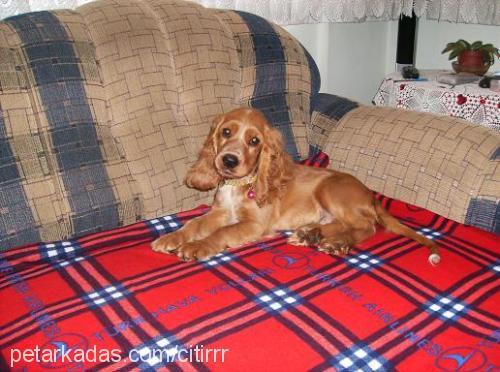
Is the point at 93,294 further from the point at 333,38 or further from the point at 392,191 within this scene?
the point at 333,38

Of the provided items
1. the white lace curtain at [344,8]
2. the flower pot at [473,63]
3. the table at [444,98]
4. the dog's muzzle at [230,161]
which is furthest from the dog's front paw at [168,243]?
the flower pot at [473,63]

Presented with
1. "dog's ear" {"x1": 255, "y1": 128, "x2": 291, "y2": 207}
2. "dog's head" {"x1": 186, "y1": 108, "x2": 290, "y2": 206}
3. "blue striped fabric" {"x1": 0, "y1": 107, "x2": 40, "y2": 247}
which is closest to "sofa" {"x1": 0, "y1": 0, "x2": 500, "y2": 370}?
"blue striped fabric" {"x1": 0, "y1": 107, "x2": 40, "y2": 247}

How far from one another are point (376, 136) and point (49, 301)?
151cm

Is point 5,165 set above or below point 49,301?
above

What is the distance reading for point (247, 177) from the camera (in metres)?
2.08

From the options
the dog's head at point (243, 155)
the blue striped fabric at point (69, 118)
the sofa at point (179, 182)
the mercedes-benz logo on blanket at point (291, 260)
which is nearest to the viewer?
the sofa at point (179, 182)

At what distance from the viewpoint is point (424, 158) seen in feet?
6.61

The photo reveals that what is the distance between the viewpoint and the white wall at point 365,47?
11.3 feet

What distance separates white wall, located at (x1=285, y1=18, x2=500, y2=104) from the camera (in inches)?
135

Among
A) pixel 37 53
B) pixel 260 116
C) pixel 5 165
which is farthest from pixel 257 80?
pixel 5 165

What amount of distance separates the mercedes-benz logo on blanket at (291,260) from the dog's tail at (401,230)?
42cm

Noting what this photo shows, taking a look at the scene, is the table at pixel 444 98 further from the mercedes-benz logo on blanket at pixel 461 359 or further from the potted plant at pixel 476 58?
the mercedes-benz logo on blanket at pixel 461 359

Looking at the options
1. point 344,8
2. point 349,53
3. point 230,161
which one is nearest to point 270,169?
point 230,161

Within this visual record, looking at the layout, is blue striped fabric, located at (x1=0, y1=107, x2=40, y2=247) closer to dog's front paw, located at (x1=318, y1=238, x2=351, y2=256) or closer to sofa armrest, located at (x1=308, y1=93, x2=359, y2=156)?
dog's front paw, located at (x1=318, y1=238, x2=351, y2=256)
